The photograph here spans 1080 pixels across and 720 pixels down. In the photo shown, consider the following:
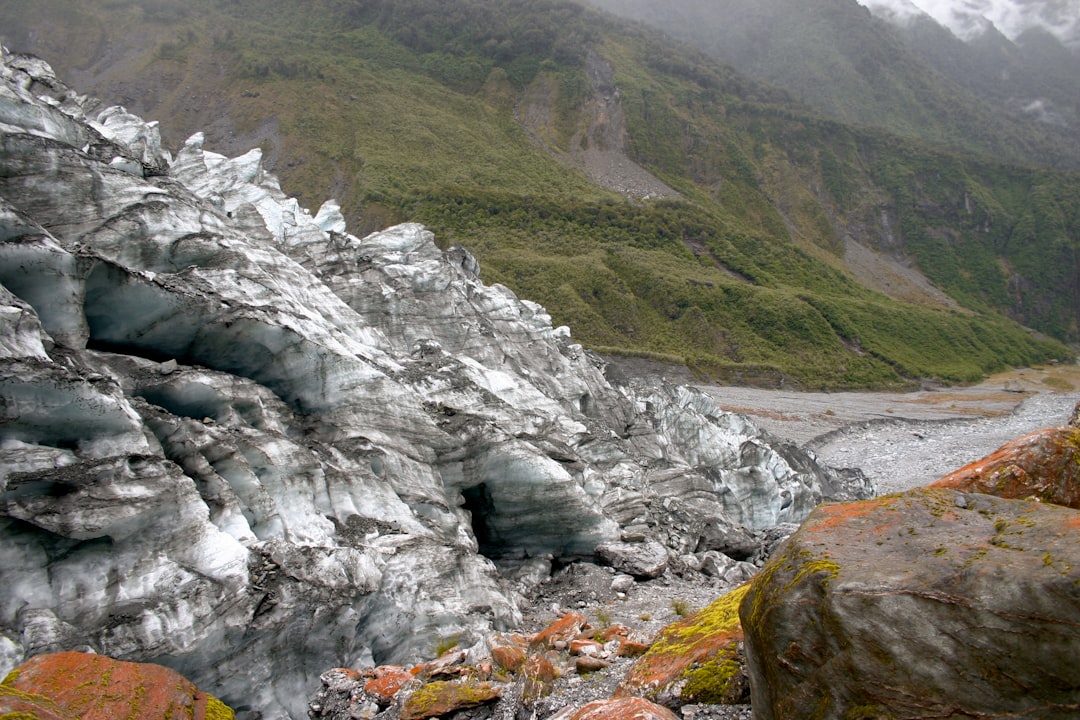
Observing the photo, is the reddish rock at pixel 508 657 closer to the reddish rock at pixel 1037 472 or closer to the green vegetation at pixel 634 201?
the reddish rock at pixel 1037 472

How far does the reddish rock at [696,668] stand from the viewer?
25.6ft

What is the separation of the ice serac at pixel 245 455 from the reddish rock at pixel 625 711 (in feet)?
20.5

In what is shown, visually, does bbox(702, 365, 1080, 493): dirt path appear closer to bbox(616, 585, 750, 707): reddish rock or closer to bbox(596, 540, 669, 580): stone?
bbox(596, 540, 669, 580): stone

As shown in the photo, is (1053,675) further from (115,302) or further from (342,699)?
(115,302)

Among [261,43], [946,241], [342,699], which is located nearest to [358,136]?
[261,43]

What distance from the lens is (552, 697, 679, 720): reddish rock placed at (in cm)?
694

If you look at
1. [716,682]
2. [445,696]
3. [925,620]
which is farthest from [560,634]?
[925,620]

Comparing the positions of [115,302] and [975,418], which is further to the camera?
[975,418]

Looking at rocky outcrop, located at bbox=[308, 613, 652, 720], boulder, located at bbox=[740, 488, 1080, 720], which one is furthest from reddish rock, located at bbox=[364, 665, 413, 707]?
boulder, located at bbox=[740, 488, 1080, 720]

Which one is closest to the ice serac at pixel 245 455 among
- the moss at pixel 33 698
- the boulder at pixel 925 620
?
the moss at pixel 33 698

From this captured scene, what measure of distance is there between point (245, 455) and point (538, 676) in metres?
7.73

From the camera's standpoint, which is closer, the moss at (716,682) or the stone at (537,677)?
the moss at (716,682)

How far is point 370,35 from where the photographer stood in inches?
7717

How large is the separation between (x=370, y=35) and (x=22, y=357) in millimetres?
217025
